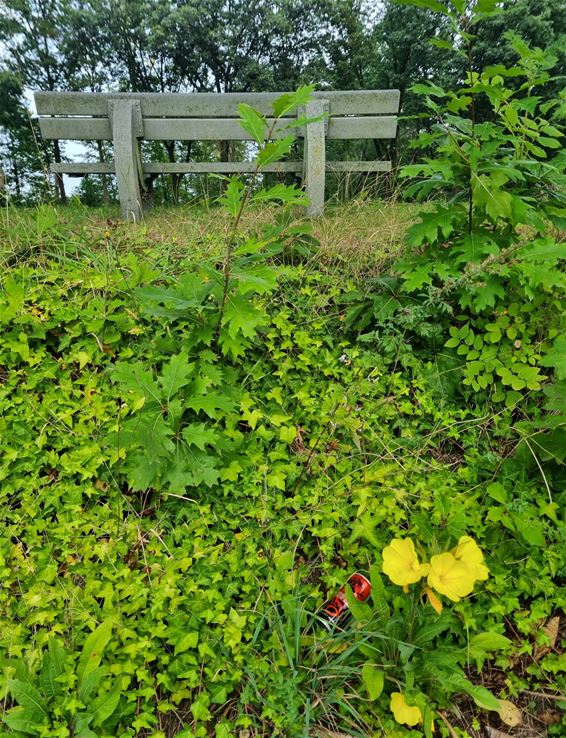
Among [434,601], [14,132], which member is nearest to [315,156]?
[434,601]

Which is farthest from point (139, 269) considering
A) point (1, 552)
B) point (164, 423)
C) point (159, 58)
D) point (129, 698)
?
point (159, 58)

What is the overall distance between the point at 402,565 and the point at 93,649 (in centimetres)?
111

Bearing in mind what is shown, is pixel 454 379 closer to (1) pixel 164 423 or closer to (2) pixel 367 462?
(2) pixel 367 462

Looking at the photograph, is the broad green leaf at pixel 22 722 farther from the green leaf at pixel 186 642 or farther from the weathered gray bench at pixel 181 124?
the weathered gray bench at pixel 181 124

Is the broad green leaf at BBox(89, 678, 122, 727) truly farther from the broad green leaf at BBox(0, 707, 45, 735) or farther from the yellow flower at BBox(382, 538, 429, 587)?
the yellow flower at BBox(382, 538, 429, 587)

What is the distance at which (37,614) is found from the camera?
1.69 meters

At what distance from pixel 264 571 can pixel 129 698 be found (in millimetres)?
628

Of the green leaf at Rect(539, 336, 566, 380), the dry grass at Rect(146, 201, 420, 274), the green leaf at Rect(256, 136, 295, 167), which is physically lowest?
the green leaf at Rect(539, 336, 566, 380)

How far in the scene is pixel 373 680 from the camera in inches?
61.5

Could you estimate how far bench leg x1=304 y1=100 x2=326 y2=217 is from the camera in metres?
4.20

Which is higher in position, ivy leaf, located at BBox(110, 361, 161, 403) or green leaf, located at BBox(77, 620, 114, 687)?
ivy leaf, located at BBox(110, 361, 161, 403)

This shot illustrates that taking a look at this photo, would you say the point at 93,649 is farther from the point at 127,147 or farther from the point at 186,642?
the point at 127,147

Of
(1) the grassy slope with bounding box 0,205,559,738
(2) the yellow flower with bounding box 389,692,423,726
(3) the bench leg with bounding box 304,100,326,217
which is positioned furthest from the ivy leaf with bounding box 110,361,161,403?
(3) the bench leg with bounding box 304,100,326,217

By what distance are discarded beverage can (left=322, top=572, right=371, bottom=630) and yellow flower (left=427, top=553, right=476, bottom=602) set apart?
1.67 ft
